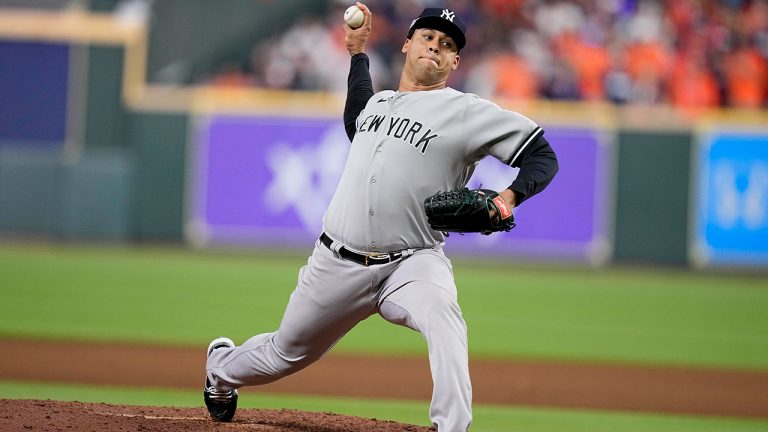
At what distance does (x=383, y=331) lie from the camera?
10.6 meters

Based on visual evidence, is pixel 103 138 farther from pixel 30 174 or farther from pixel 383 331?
pixel 383 331

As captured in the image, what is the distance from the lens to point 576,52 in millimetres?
17219

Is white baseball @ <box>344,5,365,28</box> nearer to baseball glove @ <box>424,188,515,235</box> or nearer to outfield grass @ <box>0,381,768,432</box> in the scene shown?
baseball glove @ <box>424,188,515,235</box>

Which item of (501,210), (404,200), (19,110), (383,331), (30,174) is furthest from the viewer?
(19,110)

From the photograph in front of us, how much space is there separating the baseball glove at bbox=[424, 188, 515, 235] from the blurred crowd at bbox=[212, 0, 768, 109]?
12.5 m

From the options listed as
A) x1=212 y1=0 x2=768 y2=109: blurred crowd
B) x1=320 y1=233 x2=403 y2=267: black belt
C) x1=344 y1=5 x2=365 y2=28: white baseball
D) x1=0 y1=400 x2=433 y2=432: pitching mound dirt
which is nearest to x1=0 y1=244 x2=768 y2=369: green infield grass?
x1=212 y1=0 x2=768 y2=109: blurred crowd

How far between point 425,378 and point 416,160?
352 centimetres

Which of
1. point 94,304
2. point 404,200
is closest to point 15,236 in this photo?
point 94,304

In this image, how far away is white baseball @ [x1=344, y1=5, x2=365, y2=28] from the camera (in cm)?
500

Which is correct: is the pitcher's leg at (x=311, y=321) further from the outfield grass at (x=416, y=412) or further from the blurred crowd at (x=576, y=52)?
the blurred crowd at (x=576, y=52)

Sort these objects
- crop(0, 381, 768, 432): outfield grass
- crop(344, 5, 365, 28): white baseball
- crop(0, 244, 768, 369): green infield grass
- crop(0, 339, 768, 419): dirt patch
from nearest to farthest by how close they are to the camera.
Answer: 1. crop(344, 5, 365, 28): white baseball
2. crop(0, 381, 768, 432): outfield grass
3. crop(0, 339, 768, 419): dirt patch
4. crop(0, 244, 768, 369): green infield grass

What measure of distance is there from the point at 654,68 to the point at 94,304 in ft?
31.6

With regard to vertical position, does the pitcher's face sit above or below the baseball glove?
above

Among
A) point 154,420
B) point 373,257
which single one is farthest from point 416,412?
point 373,257
